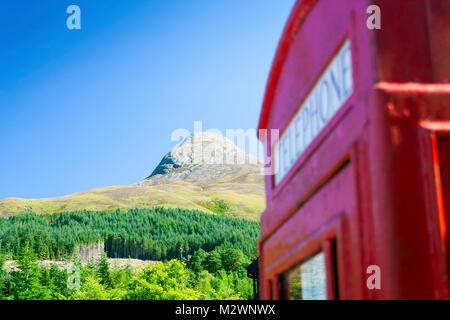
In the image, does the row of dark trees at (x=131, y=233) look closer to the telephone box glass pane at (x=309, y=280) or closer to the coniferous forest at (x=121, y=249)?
the coniferous forest at (x=121, y=249)

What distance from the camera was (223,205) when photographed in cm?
19938

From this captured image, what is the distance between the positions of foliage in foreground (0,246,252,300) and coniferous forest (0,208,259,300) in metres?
0.12

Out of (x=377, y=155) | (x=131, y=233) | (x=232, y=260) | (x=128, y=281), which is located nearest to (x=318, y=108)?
(x=377, y=155)

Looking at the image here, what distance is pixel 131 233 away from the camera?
119938 mm

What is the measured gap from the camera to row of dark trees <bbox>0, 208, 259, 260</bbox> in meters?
106

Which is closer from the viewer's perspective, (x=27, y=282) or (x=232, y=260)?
(x=27, y=282)

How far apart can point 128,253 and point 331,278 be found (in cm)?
11577

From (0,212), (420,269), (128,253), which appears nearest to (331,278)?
(420,269)

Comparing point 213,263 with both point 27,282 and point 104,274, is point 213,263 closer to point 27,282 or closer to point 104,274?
point 104,274

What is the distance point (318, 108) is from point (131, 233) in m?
118

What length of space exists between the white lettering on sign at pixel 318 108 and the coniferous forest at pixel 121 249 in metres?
48.8

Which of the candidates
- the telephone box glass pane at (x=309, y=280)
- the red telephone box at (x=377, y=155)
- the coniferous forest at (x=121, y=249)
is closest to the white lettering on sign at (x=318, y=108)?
the red telephone box at (x=377, y=155)

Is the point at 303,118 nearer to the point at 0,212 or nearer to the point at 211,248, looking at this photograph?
the point at 211,248

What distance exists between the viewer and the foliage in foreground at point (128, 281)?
48.2m
